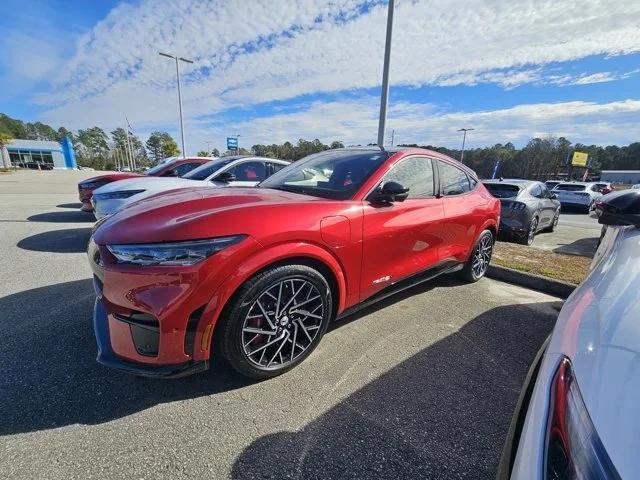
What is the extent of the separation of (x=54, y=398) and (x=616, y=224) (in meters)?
3.73

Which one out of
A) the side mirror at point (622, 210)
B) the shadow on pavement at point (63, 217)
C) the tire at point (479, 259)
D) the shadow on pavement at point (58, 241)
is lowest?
the shadow on pavement at point (63, 217)

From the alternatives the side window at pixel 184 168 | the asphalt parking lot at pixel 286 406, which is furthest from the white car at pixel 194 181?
the asphalt parking lot at pixel 286 406

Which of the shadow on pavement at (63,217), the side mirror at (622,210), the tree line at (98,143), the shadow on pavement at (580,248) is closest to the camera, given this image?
the side mirror at (622,210)

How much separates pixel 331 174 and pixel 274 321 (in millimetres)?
1478

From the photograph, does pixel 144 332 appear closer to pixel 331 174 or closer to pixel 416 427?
pixel 416 427

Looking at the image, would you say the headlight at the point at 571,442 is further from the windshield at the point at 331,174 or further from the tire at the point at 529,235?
the tire at the point at 529,235

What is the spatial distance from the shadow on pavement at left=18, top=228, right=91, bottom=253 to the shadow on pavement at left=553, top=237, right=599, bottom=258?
866 centimetres

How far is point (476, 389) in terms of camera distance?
2346 millimetres

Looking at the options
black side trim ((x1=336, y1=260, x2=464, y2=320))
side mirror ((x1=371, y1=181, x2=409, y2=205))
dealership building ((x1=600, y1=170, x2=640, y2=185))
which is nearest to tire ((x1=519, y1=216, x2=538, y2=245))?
black side trim ((x1=336, y1=260, x2=464, y2=320))

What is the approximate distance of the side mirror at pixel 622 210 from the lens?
2068 millimetres

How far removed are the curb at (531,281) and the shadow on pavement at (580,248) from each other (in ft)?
8.53

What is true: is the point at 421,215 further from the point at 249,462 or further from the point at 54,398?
the point at 54,398

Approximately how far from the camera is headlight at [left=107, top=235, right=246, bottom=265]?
6.34 feet

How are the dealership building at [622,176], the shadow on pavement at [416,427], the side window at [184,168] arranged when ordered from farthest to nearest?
the dealership building at [622,176] < the side window at [184,168] < the shadow on pavement at [416,427]
